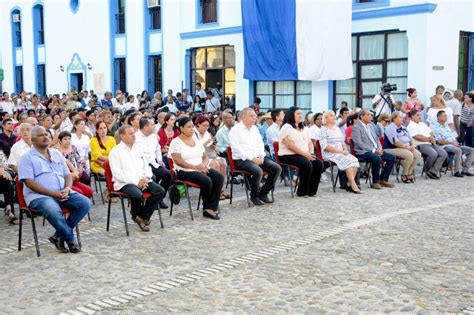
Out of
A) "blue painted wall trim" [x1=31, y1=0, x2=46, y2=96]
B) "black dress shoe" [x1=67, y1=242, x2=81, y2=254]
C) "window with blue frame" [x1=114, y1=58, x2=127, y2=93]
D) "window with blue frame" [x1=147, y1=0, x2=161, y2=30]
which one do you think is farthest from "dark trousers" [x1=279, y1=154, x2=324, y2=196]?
"blue painted wall trim" [x1=31, y1=0, x2=46, y2=96]

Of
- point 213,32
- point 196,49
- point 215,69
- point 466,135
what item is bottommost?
point 466,135

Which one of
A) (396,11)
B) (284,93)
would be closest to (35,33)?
(284,93)

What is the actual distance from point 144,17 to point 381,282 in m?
21.0

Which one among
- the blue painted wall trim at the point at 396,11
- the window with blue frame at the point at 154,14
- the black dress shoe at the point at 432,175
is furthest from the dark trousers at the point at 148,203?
the window with blue frame at the point at 154,14

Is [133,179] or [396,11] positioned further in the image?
[396,11]

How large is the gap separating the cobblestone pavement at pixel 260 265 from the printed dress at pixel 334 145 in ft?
5.33

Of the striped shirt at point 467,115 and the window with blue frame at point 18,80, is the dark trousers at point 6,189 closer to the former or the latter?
the striped shirt at point 467,115

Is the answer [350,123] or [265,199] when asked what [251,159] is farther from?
[350,123]

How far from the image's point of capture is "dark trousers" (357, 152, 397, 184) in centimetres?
1066

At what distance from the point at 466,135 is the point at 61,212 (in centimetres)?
1037

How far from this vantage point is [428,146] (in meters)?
12.0

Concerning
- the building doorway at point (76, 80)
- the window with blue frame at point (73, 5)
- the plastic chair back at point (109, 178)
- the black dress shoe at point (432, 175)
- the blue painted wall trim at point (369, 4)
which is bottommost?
the black dress shoe at point (432, 175)

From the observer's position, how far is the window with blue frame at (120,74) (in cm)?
2633

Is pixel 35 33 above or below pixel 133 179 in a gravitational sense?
above
